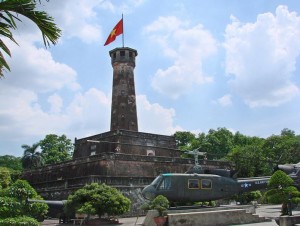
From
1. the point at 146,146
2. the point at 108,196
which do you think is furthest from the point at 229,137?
the point at 108,196

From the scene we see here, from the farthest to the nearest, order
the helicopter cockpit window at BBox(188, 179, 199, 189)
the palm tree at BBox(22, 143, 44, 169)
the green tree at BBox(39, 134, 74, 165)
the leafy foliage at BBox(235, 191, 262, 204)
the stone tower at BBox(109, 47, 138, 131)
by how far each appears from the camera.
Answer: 1. the green tree at BBox(39, 134, 74, 165)
2. the palm tree at BBox(22, 143, 44, 169)
3. the stone tower at BBox(109, 47, 138, 131)
4. the leafy foliage at BBox(235, 191, 262, 204)
5. the helicopter cockpit window at BBox(188, 179, 199, 189)

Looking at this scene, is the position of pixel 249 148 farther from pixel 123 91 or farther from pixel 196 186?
pixel 196 186

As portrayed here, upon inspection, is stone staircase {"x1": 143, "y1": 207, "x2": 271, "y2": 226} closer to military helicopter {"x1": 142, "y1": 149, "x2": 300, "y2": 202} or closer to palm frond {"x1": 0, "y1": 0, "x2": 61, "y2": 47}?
military helicopter {"x1": 142, "y1": 149, "x2": 300, "y2": 202}

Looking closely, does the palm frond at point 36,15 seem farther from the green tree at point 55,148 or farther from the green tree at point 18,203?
the green tree at point 55,148

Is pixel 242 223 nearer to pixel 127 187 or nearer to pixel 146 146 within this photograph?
pixel 127 187

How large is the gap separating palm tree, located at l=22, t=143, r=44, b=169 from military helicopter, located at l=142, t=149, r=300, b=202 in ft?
141

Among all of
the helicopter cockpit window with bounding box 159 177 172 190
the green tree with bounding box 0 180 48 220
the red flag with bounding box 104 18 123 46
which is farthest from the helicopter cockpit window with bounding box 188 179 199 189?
the red flag with bounding box 104 18 123 46

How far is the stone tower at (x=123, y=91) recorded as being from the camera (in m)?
35.6

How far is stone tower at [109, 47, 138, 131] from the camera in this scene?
35625 millimetres

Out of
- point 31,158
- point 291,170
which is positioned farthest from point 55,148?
point 291,170

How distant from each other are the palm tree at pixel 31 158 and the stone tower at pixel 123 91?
2694 cm

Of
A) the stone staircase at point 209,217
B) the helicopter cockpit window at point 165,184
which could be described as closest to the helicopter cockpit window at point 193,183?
the helicopter cockpit window at point 165,184

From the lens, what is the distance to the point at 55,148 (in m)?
65.8

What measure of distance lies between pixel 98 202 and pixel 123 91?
58.4ft
